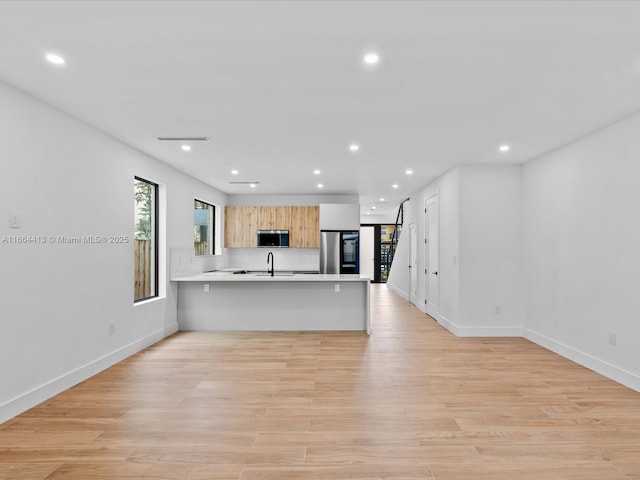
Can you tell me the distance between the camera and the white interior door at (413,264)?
867 centimetres

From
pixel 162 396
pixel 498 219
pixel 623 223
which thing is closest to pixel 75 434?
pixel 162 396

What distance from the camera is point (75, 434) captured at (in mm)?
2664

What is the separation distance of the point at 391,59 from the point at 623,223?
9.56 feet

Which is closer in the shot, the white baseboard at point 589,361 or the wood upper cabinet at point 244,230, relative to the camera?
the white baseboard at point 589,361

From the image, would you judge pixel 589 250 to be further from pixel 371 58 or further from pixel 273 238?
pixel 273 238

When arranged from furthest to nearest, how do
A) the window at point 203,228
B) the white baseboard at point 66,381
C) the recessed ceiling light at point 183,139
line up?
the window at point 203,228, the recessed ceiling light at point 183,139, the white baseboard at point 66,381

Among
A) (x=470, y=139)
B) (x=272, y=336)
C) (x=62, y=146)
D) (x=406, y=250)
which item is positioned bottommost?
(x=272, y=336)

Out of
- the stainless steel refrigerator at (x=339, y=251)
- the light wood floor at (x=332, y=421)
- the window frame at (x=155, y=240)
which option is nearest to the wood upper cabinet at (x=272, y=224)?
the stainless steel refrigerator at (x=339, y=251)

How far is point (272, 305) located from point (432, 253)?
125 inches

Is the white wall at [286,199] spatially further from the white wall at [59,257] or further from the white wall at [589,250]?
the white wall at [589,250]

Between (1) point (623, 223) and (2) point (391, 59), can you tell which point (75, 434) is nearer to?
(2) point (391, 59)

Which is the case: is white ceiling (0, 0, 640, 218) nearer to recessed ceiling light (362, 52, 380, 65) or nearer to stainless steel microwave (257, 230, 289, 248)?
recessed ceiling light (362, 52, 380, 65)

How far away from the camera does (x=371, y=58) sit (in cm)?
252

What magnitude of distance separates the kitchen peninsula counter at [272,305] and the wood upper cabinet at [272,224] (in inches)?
95.2
